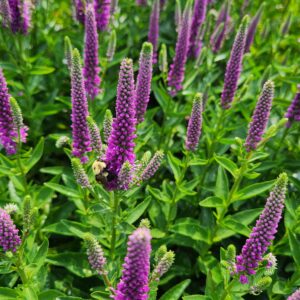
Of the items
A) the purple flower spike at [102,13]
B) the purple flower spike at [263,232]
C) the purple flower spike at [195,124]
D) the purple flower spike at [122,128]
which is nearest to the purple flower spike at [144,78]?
the purple flower spike at [195,124]

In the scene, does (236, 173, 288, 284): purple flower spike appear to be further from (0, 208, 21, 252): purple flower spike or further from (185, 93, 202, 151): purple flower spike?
(0, 208, 21, 252): purple flower spike

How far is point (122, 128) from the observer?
3578 millimetres

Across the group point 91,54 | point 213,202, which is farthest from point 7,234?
point 91,54

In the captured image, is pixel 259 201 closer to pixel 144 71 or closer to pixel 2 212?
pixel 144 71

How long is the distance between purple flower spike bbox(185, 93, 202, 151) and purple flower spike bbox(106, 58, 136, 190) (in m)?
0.89

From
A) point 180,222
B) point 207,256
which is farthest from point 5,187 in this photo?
point 207,256

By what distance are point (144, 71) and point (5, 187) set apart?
2.92 m

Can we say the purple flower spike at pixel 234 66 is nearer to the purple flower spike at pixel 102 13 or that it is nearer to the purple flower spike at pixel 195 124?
the purple flower spike at pixel 195 124

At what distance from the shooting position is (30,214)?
3.68 metres

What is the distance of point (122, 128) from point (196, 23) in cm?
359

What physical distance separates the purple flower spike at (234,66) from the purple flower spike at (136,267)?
2926mm

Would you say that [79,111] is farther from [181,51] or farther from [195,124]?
[181,51]

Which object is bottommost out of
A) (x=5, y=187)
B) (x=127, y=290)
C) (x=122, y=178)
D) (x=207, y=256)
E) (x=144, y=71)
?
(x=207, y=256)

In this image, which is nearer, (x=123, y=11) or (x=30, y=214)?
(x=30, y=214)
